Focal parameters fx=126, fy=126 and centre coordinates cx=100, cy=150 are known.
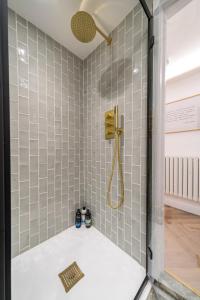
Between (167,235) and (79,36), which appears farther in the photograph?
(167,235)

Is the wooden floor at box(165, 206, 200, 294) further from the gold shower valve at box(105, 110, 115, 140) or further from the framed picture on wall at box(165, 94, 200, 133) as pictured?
the framed picture on wall at box(165, 94, 200, 133)

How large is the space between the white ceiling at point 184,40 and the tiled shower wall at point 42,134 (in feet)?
3.30

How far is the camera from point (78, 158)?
4.73 feet

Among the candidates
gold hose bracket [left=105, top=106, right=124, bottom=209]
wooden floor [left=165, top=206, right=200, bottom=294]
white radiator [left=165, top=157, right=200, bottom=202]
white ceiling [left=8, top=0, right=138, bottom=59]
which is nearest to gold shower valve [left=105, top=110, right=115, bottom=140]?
gold hose bracket [left=105, top=106, right=124, bottom=209]

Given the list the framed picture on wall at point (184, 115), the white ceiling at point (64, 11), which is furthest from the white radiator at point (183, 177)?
the white ceiling at point (64, 11)

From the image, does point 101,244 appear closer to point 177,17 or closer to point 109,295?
point 109,295

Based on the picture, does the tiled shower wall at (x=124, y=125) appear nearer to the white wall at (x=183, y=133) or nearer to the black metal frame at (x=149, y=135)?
the black metal frame at (x=149, y=135)

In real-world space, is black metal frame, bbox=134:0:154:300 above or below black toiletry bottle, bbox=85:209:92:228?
above

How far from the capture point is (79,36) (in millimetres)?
919

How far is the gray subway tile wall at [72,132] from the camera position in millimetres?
956

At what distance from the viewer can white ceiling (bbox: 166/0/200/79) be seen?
1.09 metres

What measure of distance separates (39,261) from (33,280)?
0.49 ft

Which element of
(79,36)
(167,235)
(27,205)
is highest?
(79,36)

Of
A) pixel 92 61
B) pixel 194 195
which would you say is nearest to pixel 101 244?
pixel 194 195
